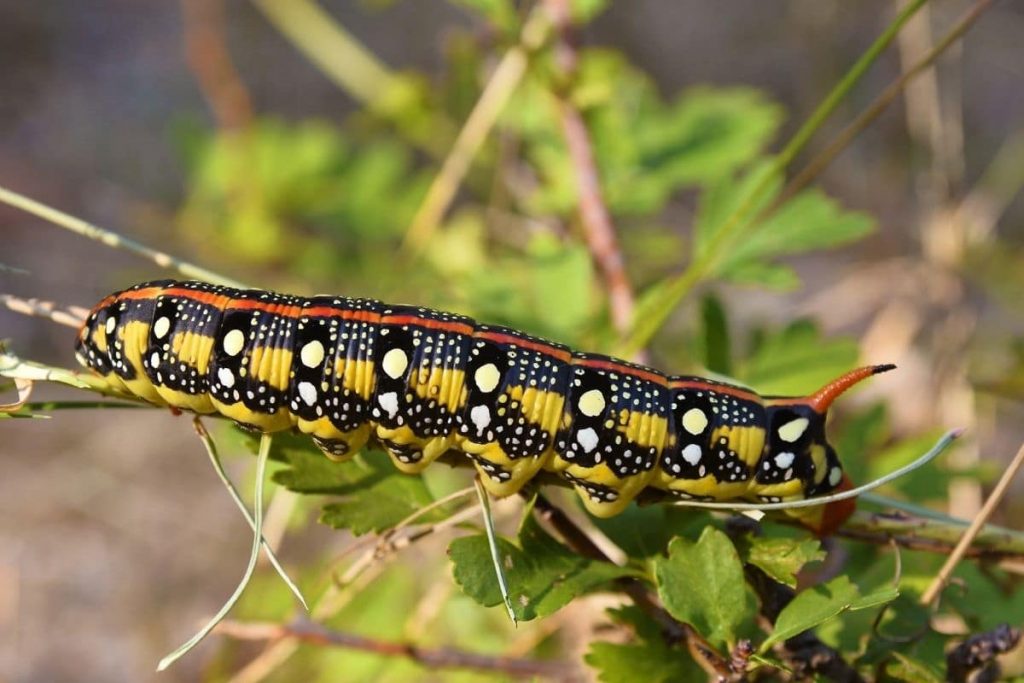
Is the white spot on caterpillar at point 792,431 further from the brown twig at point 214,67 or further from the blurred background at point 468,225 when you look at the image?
the brown twig at point 214,67

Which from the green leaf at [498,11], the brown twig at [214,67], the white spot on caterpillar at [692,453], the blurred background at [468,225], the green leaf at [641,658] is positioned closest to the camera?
the green leaf at [641,658]

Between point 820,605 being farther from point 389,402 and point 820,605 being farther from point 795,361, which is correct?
point 795,361

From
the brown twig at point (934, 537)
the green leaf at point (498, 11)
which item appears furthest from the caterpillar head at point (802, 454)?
the green leaf at point (498, 11)

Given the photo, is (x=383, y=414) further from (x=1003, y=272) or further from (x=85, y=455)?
(x=85, y=455)

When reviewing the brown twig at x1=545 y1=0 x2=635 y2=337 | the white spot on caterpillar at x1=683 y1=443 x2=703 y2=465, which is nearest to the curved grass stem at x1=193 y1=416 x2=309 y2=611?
the white spot on caterpillar at x1=683 y1=443 x2=703 y2=465

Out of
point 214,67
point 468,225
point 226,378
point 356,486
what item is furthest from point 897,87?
point 214,67

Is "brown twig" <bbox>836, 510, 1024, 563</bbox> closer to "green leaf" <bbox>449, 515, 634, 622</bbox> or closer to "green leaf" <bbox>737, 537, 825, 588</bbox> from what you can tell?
"green leaf" <bbox>737, 537, 825, 588</bbox>

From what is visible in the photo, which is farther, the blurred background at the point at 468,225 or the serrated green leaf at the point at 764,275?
the blurred background at the point at 468,225

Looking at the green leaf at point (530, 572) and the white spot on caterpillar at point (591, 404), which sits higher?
the white spot on caterpillar at point (591, 404)
